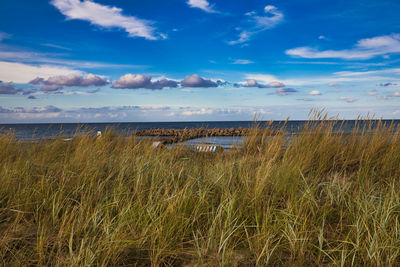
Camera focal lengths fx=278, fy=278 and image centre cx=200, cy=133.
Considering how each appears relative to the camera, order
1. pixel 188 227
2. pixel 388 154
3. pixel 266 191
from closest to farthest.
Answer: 1. pixel 188 227
2. pixel 266 191
3. pixel 388 154

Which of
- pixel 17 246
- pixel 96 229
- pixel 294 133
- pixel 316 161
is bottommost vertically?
pixel 17 246

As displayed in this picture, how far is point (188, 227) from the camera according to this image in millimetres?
2062

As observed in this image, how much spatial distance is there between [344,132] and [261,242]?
14.4 ft

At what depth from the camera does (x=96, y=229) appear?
6.67 ft

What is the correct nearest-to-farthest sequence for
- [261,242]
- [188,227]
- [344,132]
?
[261,242] < [188,227] < [344,132]

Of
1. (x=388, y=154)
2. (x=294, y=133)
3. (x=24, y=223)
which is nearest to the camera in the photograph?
(x=24, y=223)

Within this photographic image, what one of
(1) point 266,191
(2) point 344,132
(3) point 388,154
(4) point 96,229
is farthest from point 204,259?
(2) point 344,132

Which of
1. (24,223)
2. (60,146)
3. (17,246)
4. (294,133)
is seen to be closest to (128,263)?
(17,246)

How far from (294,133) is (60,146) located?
4572mm

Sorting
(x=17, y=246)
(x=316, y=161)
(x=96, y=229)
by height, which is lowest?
(x=17, y=246)

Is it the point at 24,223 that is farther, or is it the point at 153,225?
the point at 24,223

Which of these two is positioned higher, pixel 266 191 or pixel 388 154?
pixel 388 154

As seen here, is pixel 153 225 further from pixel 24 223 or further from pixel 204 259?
pixel 24 223

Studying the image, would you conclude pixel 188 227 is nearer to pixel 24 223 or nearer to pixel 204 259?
pixel 204 259
